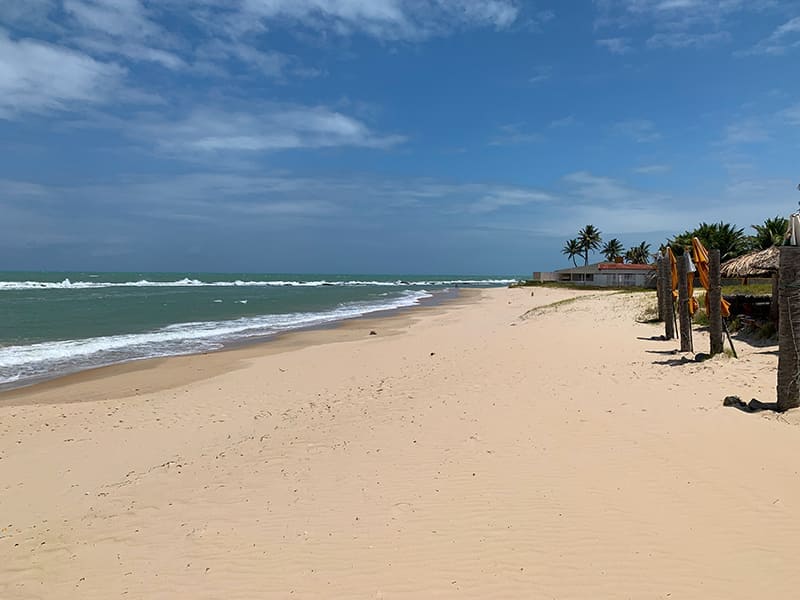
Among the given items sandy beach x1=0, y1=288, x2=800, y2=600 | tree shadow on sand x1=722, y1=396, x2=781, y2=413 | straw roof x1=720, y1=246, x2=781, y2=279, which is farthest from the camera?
straw roof x1=720, y1=246, x2=781, y2=279

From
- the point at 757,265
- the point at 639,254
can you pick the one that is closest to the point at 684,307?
the point at 757,265

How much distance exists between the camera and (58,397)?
1212 cm

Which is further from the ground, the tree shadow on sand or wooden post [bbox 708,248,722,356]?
wooden post [bbox 708,248,722,356]

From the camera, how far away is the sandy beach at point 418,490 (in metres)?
4.15

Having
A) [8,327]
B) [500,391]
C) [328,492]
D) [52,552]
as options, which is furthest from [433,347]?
[8,327]

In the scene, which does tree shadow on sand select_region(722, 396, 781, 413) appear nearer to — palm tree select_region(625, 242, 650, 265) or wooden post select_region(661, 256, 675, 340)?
wooden post select_region(661, 256, 675, 340)

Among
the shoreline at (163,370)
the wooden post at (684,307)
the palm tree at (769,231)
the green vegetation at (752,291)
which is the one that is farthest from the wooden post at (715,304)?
the palm tree at (769,231)

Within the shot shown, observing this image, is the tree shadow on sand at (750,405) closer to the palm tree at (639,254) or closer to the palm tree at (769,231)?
the palm tree at (769,231)

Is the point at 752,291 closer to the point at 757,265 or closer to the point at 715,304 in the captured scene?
the point at 757,265

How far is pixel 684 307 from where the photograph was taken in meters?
13.0

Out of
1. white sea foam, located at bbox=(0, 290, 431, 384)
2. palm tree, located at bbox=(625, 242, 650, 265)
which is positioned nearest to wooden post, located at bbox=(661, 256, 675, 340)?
white sea foam, located at bbox=(0, 290, 431, 384)

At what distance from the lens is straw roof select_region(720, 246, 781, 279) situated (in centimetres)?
1453

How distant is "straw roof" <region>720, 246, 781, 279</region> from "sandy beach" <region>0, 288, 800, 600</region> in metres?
4.82

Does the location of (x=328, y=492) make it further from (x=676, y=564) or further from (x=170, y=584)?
(x=676, y=564)
